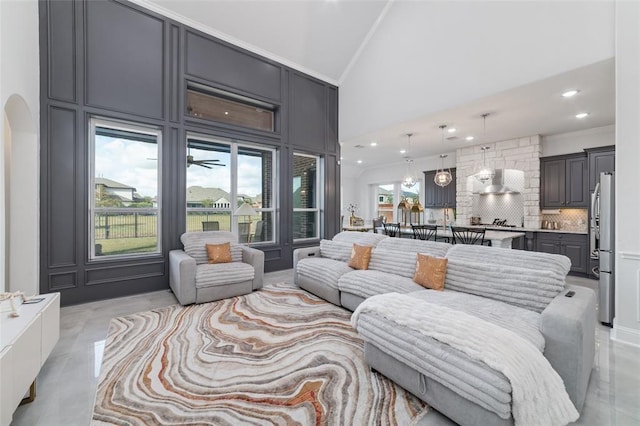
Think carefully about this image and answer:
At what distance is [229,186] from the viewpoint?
5.02 m

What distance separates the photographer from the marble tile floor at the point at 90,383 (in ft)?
5.38

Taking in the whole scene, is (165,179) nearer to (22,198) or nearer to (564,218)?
(22,198)

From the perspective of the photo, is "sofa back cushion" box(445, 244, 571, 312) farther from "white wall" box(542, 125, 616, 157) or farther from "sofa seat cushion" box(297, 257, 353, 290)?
"white wall" box(542, 125, 616, 157)

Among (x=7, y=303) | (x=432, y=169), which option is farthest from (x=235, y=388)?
(x=432, y=169)

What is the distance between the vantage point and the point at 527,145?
5957 millimetres

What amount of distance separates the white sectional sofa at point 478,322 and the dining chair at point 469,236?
67.8 inches

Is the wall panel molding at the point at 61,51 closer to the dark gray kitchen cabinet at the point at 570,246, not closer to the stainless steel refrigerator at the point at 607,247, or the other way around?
the stainless steel refrigerator at the point at 607,247

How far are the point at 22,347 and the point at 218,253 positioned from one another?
2408mm

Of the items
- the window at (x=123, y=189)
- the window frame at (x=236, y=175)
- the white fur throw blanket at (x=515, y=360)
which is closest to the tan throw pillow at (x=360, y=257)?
the white fur throw blanket at (x=515, y=360)

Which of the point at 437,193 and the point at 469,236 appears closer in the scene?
the point at 469,236

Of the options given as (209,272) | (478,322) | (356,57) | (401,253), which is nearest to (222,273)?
(209,272)

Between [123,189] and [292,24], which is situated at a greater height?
[292,24]

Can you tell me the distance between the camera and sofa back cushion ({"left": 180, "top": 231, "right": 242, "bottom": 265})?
3949 millimetres

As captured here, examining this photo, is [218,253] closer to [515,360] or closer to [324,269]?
[324,269]
